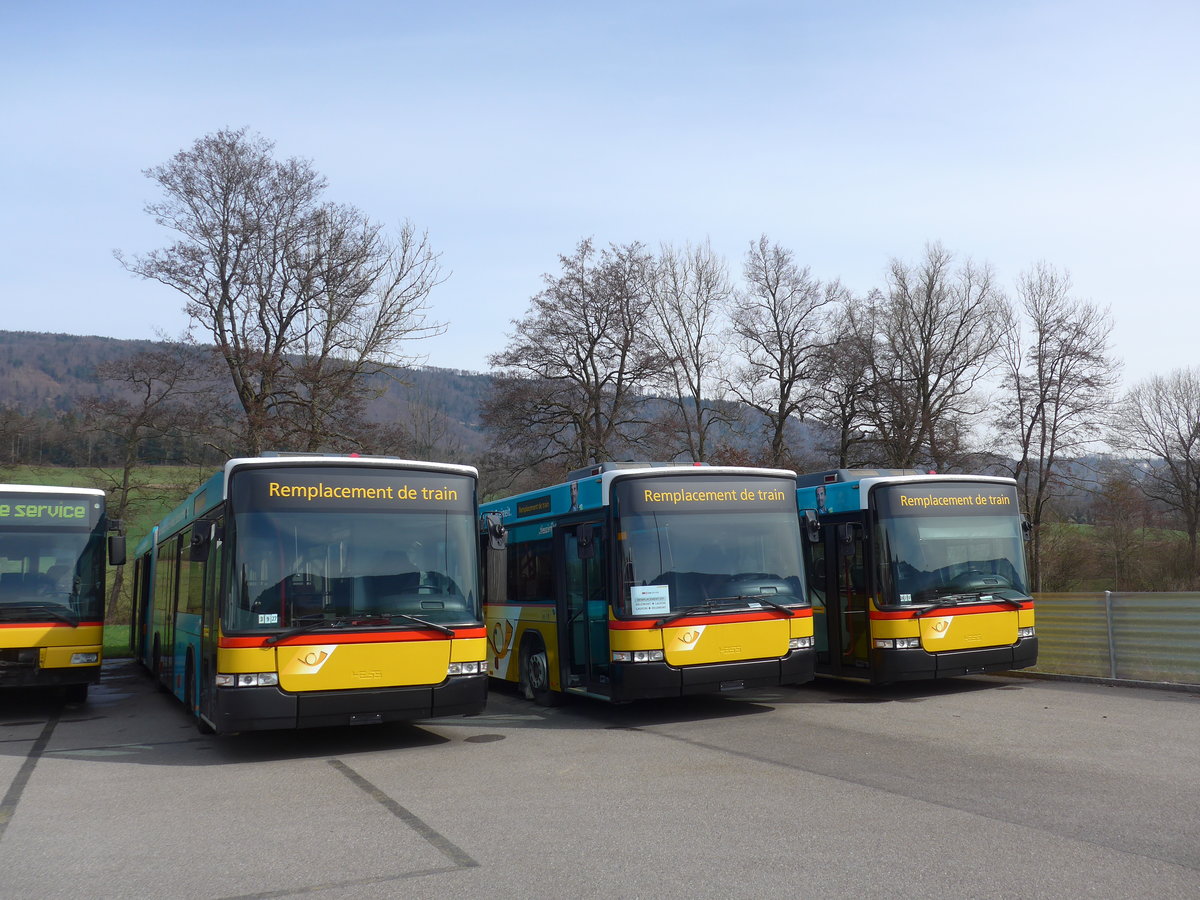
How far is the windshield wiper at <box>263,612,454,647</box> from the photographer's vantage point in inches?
385

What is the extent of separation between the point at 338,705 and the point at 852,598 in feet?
23.1

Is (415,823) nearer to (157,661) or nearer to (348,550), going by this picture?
(348,550)

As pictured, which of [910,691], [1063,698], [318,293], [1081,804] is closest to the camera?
[1081,804]

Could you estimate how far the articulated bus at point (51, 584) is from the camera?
13336mm

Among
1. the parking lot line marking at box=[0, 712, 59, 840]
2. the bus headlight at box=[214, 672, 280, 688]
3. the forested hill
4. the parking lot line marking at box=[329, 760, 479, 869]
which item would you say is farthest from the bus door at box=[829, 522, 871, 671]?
the forested hill

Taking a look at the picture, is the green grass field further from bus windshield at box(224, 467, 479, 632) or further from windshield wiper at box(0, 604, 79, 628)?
bus windshield at box(224, 467, 479, 632)

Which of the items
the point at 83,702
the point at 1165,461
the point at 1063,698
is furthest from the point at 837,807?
the point at 1165,461

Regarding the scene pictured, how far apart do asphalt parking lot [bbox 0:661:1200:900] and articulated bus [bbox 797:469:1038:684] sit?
83 cm

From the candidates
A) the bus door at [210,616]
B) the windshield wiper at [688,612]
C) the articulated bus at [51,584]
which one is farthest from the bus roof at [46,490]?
the windshield wiper at [688,612]

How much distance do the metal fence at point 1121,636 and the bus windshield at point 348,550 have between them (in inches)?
357

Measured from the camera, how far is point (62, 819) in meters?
7.68

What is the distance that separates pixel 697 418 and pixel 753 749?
2785cm

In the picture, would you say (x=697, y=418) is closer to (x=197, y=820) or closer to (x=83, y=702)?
(x=83, y=702)

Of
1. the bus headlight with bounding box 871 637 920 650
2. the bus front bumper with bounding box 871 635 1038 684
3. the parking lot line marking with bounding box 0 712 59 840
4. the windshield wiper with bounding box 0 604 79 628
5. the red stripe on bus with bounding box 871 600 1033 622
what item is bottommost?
the parking lot line marking with bounding box 0 712 59 840
